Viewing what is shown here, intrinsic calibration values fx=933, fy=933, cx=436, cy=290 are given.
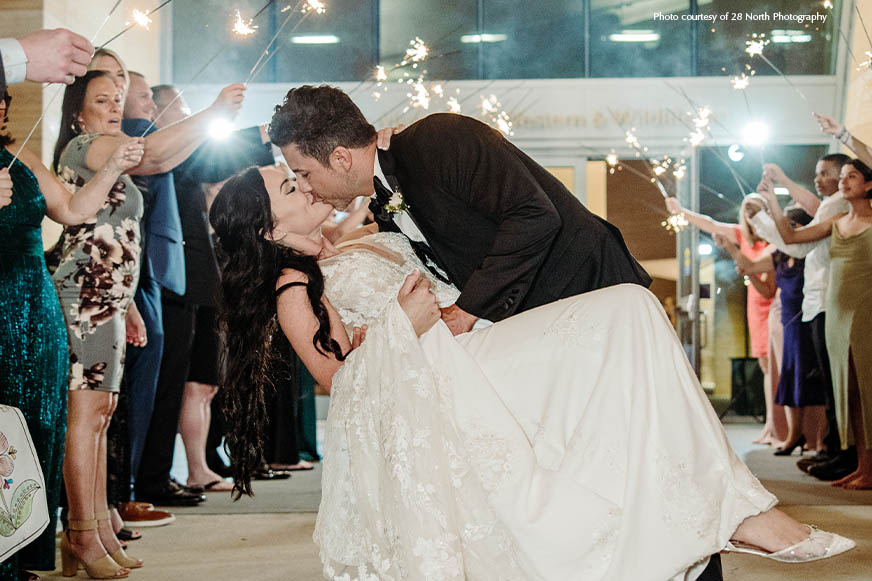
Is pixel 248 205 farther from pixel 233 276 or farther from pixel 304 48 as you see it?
pixel 304 48

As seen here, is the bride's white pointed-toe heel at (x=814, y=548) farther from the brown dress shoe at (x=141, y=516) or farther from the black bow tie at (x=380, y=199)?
the brown dress shoe at (x=141, y=516)

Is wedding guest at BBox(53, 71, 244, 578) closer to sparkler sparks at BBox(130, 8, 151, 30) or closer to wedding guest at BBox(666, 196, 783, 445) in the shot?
sparkler sparks at BBox(130, 8, 151, 30)

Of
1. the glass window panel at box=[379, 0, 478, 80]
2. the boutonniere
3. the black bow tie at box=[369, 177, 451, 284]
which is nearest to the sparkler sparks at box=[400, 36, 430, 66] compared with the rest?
the glass window panel at box=[379, 0, 478, 80]

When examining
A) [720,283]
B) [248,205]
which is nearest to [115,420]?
[248,205]

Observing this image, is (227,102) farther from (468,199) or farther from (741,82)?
(741,82)

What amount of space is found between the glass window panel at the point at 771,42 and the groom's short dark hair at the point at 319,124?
5500 mm

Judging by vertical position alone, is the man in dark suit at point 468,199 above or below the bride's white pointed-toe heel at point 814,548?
above

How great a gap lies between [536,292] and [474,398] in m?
0.39

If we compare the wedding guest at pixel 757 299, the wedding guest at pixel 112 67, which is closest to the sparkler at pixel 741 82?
the wedding guest at pixel 757 299

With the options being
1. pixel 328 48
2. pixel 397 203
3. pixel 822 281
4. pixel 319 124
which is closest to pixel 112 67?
pixel 319 124

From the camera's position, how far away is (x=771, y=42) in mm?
7578

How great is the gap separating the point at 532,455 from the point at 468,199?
636mm

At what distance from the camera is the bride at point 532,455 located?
179 cm

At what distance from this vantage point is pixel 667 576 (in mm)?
1783
